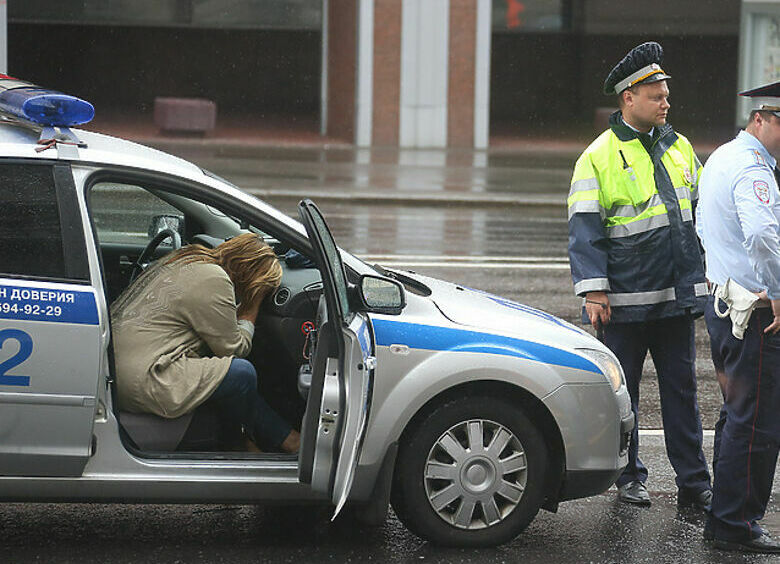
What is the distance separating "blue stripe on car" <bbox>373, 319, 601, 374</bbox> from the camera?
4.91m

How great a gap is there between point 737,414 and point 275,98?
33.9m

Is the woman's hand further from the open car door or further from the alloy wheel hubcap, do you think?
the alloy wheel hubcap

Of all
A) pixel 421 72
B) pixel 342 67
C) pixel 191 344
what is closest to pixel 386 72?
pixel 421 72

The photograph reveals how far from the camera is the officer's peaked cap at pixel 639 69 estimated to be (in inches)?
224

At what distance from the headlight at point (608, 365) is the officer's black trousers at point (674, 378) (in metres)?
0.51

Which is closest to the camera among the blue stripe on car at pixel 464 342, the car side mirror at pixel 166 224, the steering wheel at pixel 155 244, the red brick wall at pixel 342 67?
the blue stripe on car at pixel 464 342

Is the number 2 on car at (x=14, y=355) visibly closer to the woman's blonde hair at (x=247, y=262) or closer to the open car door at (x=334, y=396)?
the woman's blonde hair at (x=247, y=262)

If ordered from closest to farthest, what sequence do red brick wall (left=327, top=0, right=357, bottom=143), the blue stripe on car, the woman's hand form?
the blue stripe on car, the woman's hand, red brick wall (left=327, top=0, right=357, bottom=143)

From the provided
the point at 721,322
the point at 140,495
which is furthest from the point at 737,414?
the point at 140,495

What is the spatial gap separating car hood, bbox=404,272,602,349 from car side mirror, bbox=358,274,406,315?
0.79 feet

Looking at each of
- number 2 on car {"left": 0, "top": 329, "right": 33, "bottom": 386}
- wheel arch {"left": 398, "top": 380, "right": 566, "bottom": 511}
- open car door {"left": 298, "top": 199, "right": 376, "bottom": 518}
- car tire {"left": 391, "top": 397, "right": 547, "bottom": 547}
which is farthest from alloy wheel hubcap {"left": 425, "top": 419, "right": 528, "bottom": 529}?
number 2 on car {"left": 0, "top": 329, "right": 33, "bottom": 386}

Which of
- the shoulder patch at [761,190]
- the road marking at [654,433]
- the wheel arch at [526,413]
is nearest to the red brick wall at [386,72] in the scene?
the road marking at [654,433]

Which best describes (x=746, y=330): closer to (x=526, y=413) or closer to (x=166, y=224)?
(x=526, y=413)

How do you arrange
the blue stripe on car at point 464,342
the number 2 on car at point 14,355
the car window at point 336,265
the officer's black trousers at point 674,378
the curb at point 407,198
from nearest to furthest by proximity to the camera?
the number 2 on car at point 14,355, the car window at point 336,265, the blue stripe on car at point 464,342, the officer's black trousers at point 674,378, the curb at point 407,198
